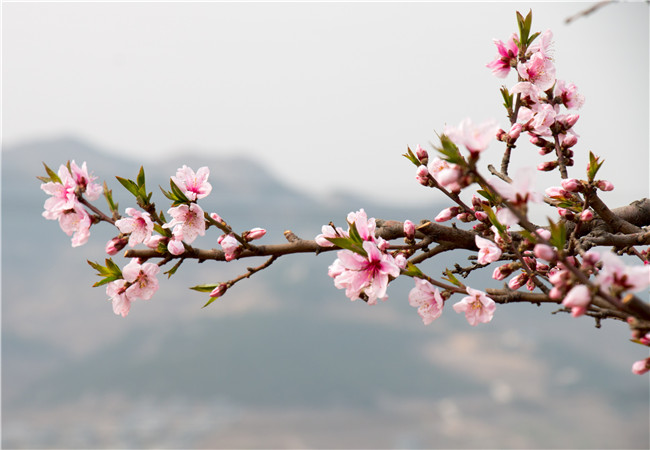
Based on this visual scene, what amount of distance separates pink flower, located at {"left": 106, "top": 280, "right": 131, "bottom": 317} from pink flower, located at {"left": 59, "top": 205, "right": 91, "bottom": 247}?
19cm

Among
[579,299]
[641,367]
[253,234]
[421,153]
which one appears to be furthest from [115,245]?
[641,367]

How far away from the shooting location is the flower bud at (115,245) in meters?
2.05

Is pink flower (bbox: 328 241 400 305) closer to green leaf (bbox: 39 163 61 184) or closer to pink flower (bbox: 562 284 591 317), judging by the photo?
pink flower (bbox: 562 284 591 317)

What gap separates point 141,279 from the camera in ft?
6.91

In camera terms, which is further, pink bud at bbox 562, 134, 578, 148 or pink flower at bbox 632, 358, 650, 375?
pink bud at bbox 562, 134, 578, 148

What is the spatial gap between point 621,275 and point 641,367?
0.45m

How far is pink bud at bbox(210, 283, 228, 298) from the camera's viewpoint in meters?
2.06

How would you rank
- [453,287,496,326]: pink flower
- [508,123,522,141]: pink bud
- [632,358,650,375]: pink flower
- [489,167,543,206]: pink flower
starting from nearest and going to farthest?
[489,167,543,206]: pink flower, [632,358,650,375]: pink flower, [453,287,496,326]: pink flower, [508,123,522,141]: pink bud

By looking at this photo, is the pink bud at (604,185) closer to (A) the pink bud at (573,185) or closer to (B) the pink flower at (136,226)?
(A) the pink bud at (573,185)

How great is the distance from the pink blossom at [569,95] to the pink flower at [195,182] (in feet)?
4.93

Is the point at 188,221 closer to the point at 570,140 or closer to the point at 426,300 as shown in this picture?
the point at 426,300

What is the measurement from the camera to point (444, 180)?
4.43ft

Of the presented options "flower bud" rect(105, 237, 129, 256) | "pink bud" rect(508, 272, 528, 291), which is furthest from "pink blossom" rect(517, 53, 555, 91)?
"flower bud" rect(105, 237, 129, 256)

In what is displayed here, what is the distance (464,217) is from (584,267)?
22.8 inches
